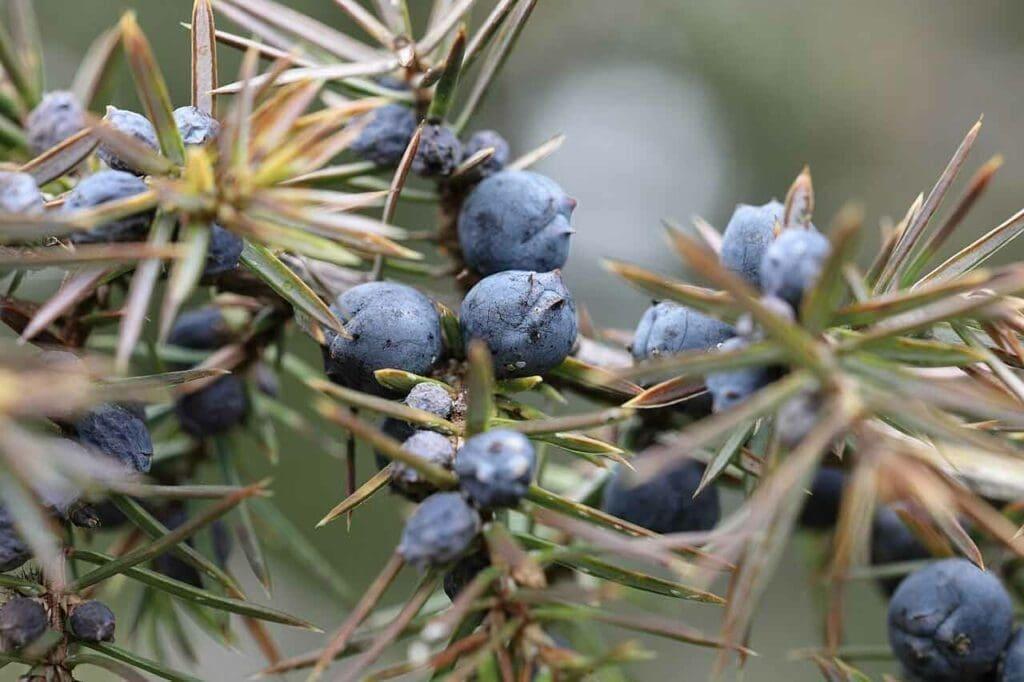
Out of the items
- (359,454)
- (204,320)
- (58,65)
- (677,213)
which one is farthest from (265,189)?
(677,213)

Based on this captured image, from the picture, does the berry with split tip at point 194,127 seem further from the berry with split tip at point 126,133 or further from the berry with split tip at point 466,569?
the berry with split tip at point 466,569

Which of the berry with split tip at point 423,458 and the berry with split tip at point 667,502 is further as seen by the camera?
the berry with split tip at point 667,502

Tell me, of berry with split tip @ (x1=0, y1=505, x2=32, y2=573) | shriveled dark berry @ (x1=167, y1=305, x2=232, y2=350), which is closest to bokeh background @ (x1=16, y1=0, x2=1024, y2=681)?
shriveled dark berry @ (x1=167, y1=305, x2=232, y2=350)

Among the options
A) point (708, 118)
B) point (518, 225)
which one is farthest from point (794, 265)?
point (708, 118)

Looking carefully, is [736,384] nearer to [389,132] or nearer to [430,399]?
[430,399]

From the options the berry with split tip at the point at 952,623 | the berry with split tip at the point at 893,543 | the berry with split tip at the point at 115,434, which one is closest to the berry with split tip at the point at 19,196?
the berry with split tip at the point at 115,434

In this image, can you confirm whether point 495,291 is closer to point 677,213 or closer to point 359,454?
point 359,454

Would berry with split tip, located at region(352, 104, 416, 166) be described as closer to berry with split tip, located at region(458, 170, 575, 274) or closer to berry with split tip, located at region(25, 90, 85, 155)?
berry with split tip, located at region(458, 170, 575, 274)
